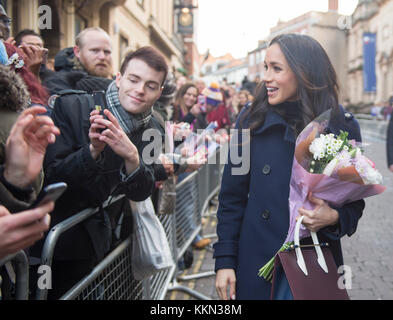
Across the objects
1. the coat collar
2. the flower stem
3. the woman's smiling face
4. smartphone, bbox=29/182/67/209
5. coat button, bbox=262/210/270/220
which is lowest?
the flower stem

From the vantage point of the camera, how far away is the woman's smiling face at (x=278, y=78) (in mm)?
2070

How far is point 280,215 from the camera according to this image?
6.69 feet

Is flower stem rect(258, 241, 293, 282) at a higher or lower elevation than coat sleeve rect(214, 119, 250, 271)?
lower

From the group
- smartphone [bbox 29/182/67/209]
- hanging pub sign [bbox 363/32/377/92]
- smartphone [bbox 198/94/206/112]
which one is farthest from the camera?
hanging pub sign [bbox 363/32/377/92]

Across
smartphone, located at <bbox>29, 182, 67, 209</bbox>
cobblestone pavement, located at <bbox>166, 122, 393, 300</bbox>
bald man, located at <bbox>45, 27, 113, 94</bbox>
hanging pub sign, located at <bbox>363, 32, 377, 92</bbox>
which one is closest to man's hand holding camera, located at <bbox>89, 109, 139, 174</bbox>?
smartphone, located at <bbox>29, 182, 67, 209</bbox>

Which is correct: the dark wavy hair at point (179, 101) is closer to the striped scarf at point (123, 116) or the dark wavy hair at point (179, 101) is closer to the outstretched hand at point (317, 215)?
the striped scarf at point (123, 116)

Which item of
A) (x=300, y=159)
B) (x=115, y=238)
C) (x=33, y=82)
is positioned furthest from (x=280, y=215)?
(x=33, y=82)

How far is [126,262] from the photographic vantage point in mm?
2648

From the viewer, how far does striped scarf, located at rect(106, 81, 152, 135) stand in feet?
7.16

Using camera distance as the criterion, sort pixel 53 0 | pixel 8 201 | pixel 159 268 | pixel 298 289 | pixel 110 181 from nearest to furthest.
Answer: pixel 8 201
pixel 298 289
pixel 110 181
pixel 159 268
pixel 53 0

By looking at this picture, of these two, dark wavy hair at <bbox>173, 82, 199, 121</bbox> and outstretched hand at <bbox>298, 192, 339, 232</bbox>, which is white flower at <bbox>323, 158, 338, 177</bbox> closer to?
outstretched hand at <bbox>298, 192, 339, 232</bbox>

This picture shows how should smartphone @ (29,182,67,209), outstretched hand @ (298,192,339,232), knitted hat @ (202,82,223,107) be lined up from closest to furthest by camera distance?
smartphone @ (29,182,67,209), outstretched hand @ (298,192,339,232), knitted hat @ (202,82,223,107)
